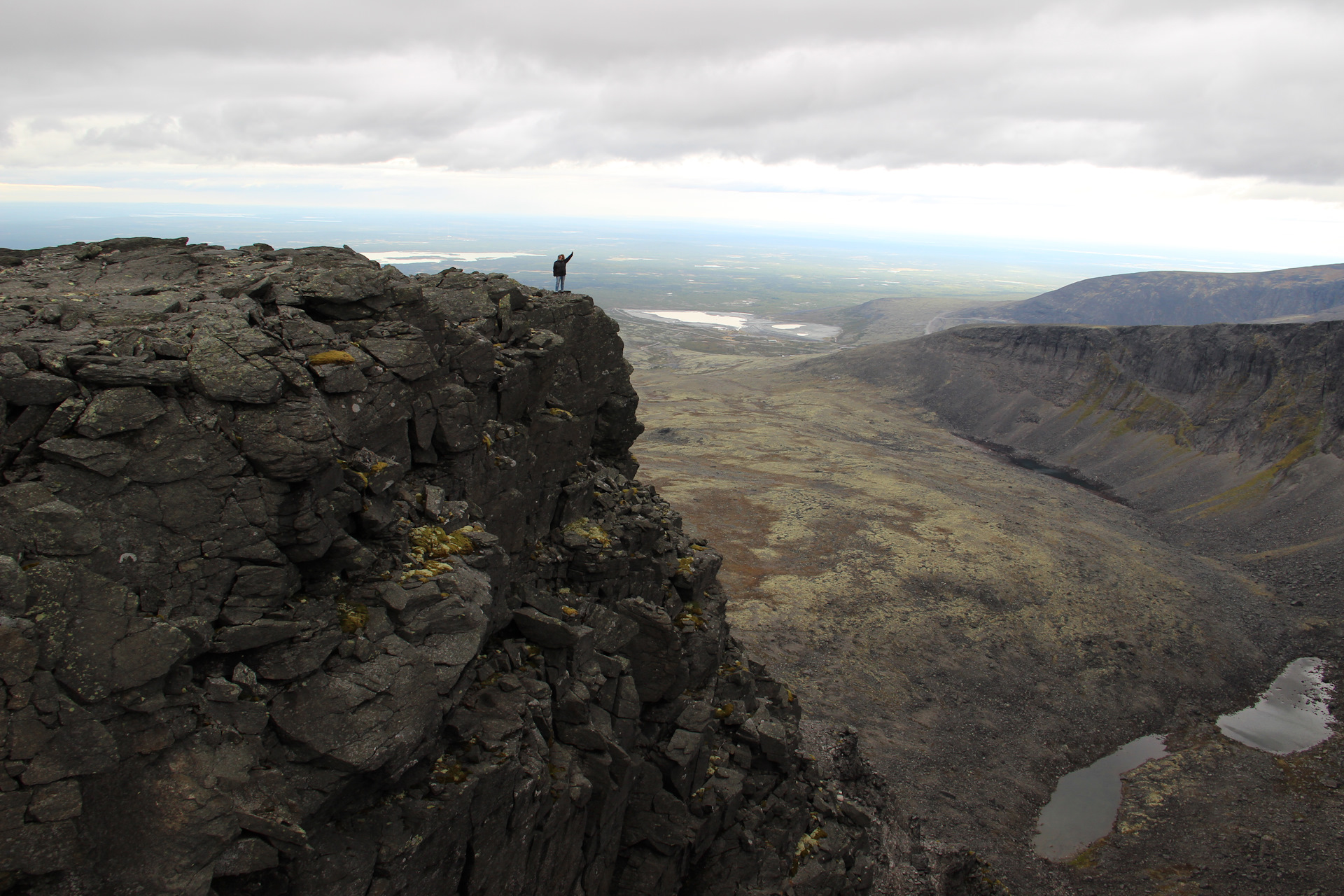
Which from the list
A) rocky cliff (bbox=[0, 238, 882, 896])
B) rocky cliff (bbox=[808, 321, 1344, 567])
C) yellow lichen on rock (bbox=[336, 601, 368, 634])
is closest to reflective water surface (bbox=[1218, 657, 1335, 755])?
rocky cliff (bbox=[808, 321, 1344, 567])

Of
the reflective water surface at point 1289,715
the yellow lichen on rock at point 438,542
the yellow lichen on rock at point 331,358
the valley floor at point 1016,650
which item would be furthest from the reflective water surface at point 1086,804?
the yellow lichen on rock at point 331,358

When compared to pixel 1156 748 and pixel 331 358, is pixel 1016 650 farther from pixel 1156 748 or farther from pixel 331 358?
pixel 331 358

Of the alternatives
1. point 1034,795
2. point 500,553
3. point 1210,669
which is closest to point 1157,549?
point 1210,669

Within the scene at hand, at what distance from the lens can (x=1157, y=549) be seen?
71.6 m

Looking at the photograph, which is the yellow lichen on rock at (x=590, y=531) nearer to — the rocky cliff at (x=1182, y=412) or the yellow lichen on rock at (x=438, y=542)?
the yellow lichen on rock at (x=438, y=542)

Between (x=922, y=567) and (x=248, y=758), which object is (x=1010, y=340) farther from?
(x=248, y=758)

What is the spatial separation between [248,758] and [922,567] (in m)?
57.7

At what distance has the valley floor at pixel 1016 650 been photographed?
33500mm

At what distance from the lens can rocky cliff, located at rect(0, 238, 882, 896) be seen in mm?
10695

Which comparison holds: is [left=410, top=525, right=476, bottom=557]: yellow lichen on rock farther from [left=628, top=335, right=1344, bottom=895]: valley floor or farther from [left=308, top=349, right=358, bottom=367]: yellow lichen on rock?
[left=628, top=335, right=1344, bottom=895]: valley floor

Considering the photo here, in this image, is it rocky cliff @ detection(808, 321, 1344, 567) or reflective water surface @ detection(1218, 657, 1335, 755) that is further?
rocky cliff @ detection(808, 321, 1344, 567)

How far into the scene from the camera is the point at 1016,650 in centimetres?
5012

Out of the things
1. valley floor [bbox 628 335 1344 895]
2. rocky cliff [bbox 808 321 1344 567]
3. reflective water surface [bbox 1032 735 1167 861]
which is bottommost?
reflective water surface [bbox 1032 735 1167 861]

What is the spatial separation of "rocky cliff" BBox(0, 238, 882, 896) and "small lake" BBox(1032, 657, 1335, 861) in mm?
18933
